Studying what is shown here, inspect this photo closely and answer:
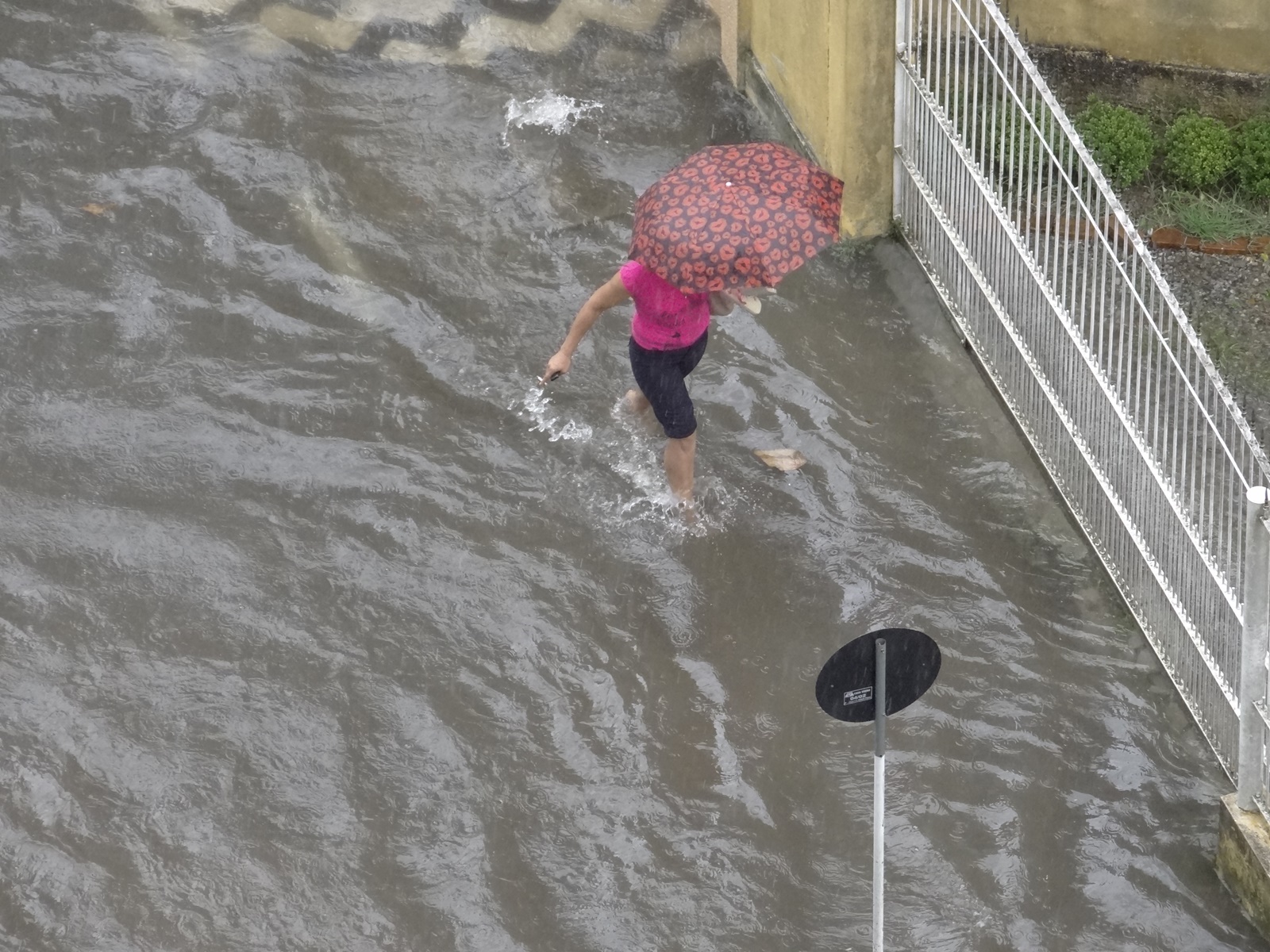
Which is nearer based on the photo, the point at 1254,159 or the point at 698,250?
the point at 698,250

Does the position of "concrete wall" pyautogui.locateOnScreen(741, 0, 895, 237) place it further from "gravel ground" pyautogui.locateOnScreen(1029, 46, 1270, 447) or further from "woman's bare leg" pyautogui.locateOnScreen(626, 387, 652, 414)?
"woman's bare leg" pyautogui.locateOnScreen(626, 387, 652, 414)

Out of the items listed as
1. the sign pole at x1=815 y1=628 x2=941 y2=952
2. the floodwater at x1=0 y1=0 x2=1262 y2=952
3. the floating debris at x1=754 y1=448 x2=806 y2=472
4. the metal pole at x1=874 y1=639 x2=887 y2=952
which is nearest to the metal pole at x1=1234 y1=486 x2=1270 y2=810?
the floodwater at x1=0 y1=0 x2=1262 y2=952

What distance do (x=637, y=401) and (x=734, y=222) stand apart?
154cm

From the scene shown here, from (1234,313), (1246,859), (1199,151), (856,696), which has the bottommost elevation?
(1246,859)

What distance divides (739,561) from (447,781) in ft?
5.38

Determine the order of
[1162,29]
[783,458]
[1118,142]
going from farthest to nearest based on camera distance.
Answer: [1162,29]
[1118,142]
[783,458]

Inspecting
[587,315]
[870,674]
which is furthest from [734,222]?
[870,674]

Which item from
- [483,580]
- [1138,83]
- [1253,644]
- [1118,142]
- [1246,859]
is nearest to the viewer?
[1253,644]

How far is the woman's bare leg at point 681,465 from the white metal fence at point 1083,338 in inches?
59.9

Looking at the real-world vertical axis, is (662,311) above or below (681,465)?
above

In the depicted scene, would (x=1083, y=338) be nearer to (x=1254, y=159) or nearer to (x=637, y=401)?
(x=637, y=401)

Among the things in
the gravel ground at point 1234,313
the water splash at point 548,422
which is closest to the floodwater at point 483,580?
the water splash at point 548,422

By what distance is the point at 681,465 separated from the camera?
689 cm

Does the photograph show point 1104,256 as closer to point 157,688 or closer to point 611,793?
point 611,793
